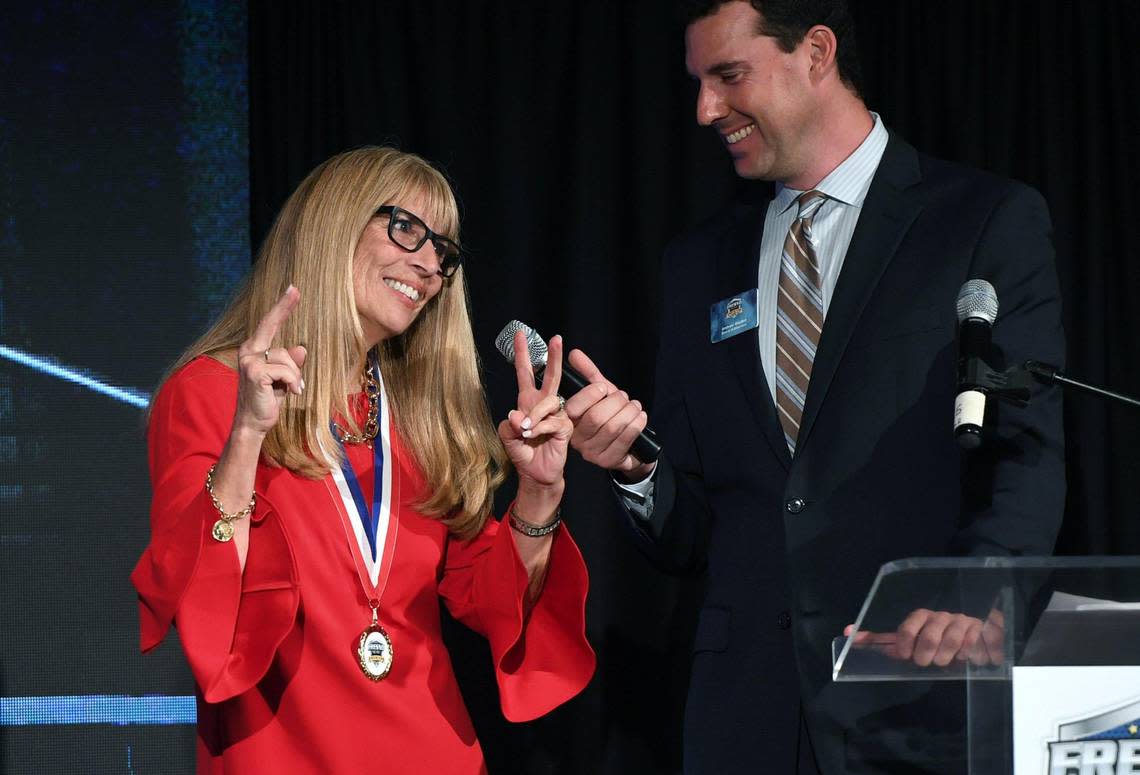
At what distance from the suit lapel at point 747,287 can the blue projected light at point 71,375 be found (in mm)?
1707

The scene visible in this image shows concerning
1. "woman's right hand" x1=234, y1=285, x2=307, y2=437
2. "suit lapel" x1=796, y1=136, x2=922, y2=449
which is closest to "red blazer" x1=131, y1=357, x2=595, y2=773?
"woman's right hand" x1=234, y1=285, x2=307, y2=437

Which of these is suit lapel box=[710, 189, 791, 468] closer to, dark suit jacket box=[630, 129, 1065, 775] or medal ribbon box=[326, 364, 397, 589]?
dark suit jacket box=[630, 129, 1065, 775]

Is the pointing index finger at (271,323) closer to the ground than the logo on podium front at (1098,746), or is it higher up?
higher up

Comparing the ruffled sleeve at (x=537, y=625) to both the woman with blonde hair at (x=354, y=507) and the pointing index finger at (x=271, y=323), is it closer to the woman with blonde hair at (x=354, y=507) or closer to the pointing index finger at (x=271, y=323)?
the woman with blonde hair at (x=354, y=507)

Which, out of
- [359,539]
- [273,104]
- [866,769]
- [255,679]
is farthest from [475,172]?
[866,769]

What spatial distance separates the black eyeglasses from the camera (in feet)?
7.80

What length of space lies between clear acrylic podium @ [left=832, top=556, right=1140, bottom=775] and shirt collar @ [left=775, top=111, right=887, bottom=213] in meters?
1.19

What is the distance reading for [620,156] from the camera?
3410 mm

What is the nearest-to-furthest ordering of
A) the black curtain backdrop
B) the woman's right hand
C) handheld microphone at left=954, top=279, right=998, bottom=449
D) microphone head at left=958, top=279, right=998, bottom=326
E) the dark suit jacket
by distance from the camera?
Result: handheld microphone at left=954, top=279, right=998, bottom=449
microphone head at left=958, top=279, right=998, bottom=326
the woman's right hand
the dark suit jacket
the black curtain backdrop

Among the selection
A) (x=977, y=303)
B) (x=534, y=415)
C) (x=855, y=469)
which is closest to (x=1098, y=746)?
(x=977, y=303)

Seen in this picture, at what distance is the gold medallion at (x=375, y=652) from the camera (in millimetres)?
2053

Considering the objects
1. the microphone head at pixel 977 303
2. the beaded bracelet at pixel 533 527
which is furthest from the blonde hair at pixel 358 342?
the microphone head at pixel 977 303

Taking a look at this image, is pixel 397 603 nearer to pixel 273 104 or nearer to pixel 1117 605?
pixel 1117 605

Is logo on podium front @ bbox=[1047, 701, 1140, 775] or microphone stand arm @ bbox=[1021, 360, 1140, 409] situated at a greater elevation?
microphone stand arm @ bbox=[1021, 360, 1140, 409]
